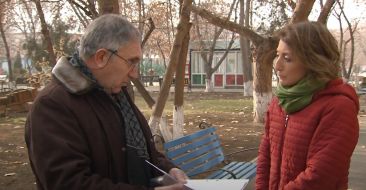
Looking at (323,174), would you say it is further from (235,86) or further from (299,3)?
(235,86)

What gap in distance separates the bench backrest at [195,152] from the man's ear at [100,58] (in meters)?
2.88

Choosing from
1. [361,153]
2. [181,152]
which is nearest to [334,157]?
[181,152]

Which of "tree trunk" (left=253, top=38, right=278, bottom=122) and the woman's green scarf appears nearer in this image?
the woman's green scarf

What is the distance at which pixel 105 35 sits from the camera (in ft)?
7.00

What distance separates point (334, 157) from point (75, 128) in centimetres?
124

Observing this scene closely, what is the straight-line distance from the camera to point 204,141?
5.73m

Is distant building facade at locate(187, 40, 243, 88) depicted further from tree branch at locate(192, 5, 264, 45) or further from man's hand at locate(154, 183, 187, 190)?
man's hand at locate(154, 183, 187, 190)

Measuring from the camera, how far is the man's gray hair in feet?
7.00

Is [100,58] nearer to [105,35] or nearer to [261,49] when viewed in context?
[105,35]

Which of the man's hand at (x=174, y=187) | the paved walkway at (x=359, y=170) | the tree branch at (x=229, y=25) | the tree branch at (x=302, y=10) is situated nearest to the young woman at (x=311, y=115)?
the man's hand at (x=174, y=187)

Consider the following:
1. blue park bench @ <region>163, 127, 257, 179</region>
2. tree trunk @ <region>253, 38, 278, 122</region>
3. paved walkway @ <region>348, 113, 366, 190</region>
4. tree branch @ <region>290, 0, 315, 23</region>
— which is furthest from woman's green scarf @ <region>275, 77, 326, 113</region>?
tree trunk @ <region>253, 38, 278, 122</region>

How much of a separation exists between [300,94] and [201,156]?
3139 mm

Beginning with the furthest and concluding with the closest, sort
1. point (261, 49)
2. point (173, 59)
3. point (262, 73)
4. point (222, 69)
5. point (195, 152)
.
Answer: point (222, 69), point (262, 73), point (261, 49), point (173, 59), point (195, 152)

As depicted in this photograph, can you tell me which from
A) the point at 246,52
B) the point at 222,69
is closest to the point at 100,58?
the point at 246,52
